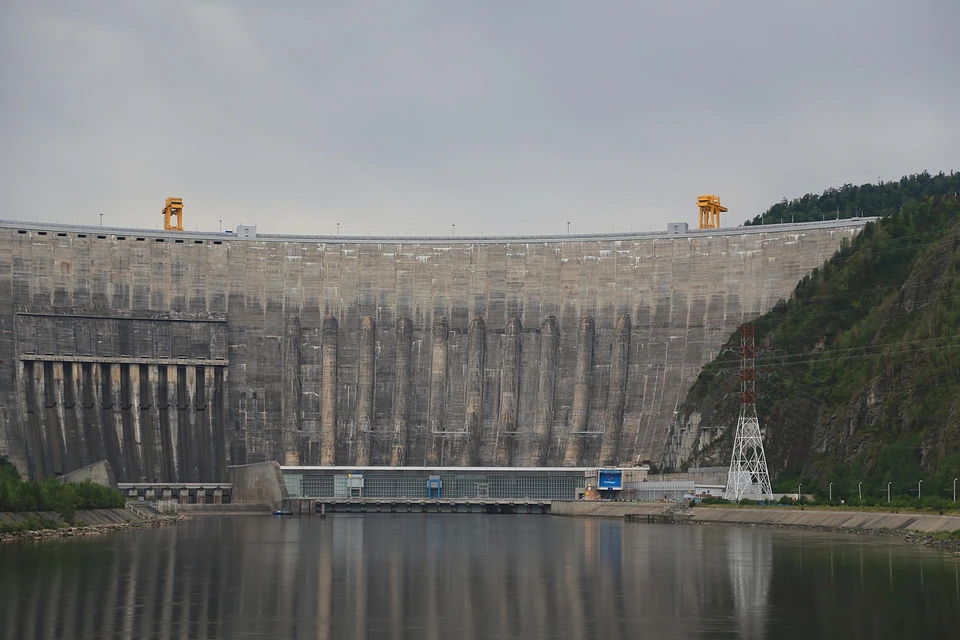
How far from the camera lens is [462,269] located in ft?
495

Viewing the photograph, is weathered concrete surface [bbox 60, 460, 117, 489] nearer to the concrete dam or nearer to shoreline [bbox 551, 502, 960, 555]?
the concrete dam

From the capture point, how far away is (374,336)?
491ft

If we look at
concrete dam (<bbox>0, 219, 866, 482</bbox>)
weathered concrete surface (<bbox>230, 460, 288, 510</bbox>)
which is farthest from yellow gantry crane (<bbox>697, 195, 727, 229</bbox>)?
weathered concrete surface (<bbox>230, 460, 288, 510</bbox>)

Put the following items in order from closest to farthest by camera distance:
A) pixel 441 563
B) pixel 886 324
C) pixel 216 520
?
pixel 441 563, pixel 216 520, pixel 886 324

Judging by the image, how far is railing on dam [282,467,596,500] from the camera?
142500 mm

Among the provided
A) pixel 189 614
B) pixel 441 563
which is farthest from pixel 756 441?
pixel 189 614

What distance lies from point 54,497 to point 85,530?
4.55m

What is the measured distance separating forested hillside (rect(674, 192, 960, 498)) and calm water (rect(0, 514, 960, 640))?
2753cm

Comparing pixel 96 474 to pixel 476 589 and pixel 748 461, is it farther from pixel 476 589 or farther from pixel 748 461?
pixel 476 589

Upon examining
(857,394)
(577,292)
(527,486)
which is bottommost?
(527,486)

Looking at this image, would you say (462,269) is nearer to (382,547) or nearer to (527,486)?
(527,486)

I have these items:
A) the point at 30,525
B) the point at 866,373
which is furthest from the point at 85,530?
the point at 866,373

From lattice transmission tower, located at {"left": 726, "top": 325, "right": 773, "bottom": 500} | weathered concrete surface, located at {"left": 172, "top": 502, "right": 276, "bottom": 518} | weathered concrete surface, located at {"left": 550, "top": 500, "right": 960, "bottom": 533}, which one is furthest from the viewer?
weathered concrete surface, located at {"left": 172, "top": 502, "right": 276, "bottom": 518}

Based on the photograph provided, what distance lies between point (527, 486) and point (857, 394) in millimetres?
38747
